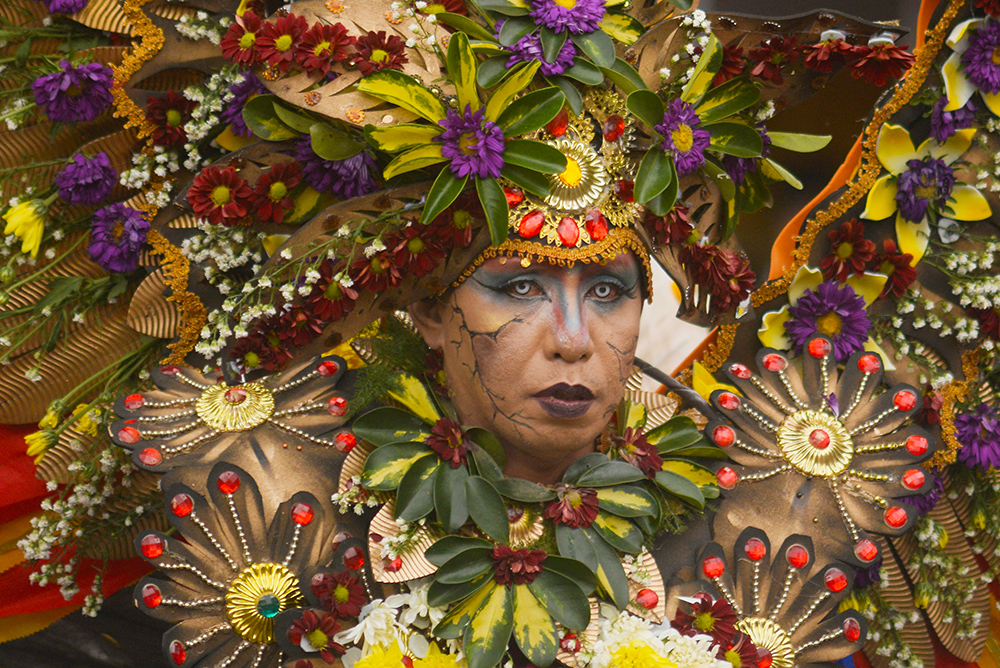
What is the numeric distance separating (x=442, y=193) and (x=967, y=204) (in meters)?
1.45

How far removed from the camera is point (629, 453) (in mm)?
2143

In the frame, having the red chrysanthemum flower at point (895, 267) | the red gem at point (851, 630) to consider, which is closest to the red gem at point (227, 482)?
the red gem at point (851, 630)

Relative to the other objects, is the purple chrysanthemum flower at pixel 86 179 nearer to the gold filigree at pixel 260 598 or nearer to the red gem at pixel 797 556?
the gold filigree at pixel 260 598

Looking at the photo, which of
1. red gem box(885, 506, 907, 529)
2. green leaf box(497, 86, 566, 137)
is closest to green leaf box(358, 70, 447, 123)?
green leaf box(497, 86, 566, 137)

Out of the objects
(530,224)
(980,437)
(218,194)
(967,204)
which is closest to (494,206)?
(530,224)

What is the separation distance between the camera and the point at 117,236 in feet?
7.41

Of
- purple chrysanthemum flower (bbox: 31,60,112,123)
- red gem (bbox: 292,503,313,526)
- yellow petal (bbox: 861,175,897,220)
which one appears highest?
yellow petal (bbox: 861,175,897,220)

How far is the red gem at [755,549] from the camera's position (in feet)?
7.08

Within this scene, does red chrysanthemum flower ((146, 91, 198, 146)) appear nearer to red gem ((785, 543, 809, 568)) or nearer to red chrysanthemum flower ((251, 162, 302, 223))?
red chrysanthemum flower ((251, 162, 302, 223))

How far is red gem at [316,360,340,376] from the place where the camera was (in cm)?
219

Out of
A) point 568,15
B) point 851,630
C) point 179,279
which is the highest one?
point 568,15

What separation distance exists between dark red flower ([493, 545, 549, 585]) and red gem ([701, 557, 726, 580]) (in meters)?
0.42

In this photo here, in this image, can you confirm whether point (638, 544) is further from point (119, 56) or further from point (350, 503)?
point (119, 56)

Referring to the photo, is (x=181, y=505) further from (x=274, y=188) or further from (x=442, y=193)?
(x=442, y=193)
